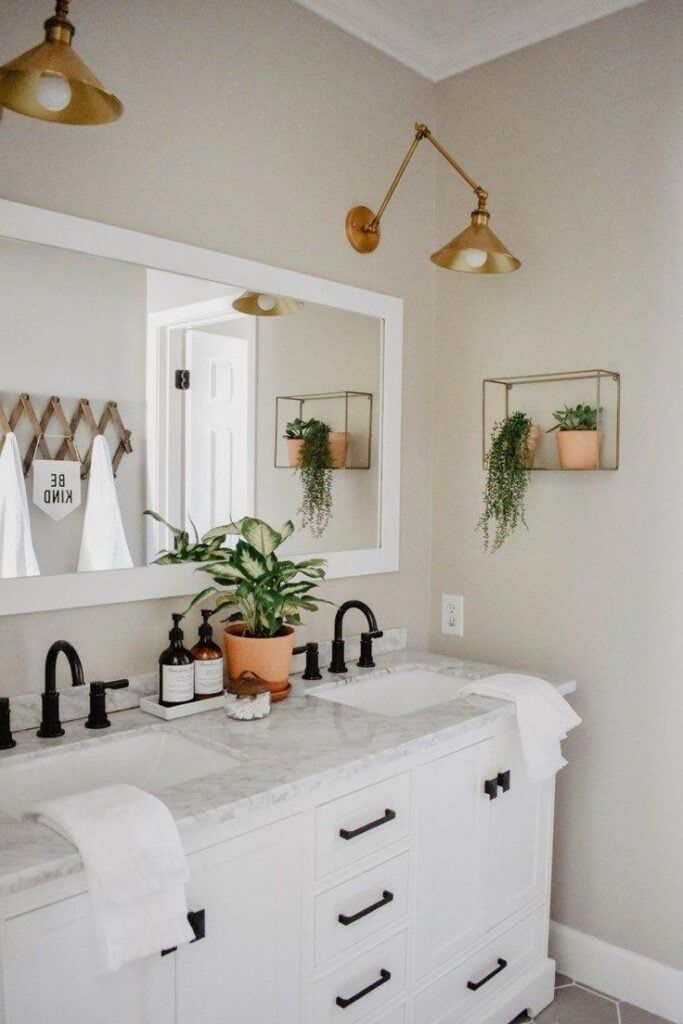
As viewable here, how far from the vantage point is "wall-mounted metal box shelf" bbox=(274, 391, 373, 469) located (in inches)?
87.2

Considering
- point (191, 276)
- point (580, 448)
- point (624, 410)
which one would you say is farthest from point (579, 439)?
point (191, 276)

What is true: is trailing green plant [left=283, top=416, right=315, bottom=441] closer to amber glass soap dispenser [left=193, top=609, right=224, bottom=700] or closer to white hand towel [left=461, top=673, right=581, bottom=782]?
amber glass soap dispenser [left=193, top=609, right=224, bottom=700]

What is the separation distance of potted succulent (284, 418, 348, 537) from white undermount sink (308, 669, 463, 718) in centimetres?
44

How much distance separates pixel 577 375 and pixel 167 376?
1156mm

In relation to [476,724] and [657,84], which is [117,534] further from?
[657,84]

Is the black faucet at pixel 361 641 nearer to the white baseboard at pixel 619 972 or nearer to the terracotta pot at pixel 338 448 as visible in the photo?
the terracotta pot at pixel 338 448

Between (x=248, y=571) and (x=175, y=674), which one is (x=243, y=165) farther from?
(x=175, y=674)

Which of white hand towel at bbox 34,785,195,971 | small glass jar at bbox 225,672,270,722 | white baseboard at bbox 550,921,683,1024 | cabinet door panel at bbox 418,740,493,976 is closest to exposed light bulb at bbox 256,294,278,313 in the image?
small glass jar at bbox 225,672,270,722

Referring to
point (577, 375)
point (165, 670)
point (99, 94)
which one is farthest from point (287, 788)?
point (577, 375)

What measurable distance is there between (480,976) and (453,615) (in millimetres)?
1029

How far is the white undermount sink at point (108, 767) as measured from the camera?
1.56m

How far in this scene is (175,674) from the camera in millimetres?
1851

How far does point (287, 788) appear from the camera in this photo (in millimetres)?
1466

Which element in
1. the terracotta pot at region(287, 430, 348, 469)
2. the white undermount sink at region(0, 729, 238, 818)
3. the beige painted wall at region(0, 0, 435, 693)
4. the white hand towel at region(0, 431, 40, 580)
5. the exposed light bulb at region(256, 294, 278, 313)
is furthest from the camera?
the terracotta pot at region(287, 430, 348, 469)
